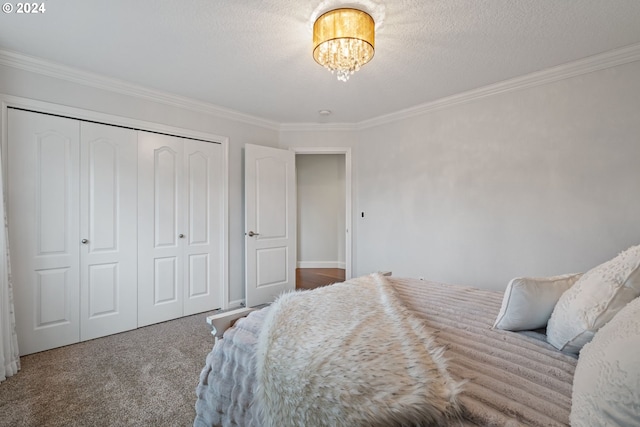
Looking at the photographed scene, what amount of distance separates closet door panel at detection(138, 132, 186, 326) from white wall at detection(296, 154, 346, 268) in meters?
3.30

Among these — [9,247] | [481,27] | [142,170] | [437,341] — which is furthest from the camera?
[142,170]

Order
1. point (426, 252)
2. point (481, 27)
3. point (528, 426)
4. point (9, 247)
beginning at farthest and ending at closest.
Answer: point (426, 252) < point (9, 247) < point (481, 27) < point (528, 426)

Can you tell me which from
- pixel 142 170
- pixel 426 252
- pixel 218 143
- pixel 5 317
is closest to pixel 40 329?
pixel 5 317

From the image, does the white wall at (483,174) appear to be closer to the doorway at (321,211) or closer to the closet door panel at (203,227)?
the closet door panel at (203,227)

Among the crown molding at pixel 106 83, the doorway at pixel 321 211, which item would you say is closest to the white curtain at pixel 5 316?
the crown molding at pixel 106 83

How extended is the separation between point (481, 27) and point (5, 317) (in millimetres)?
3966

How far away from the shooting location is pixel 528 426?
2.27ft

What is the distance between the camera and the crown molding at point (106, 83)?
92.5 inches

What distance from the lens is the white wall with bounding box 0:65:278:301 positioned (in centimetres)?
243

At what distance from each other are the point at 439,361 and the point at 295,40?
2.21m

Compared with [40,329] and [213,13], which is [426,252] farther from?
[40,329]

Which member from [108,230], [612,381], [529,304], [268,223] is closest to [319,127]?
[268,223]

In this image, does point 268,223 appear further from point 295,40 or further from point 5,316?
point 5,316

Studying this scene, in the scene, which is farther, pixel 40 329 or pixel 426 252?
pixel 426 252
